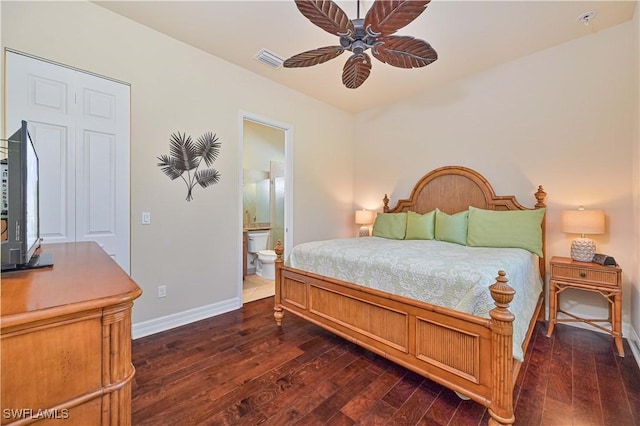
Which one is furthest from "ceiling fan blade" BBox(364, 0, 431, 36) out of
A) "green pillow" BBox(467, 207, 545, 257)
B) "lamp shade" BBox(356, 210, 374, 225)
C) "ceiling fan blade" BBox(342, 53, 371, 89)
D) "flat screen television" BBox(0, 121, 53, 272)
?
"lamp shade" BBox(356, 210, 374, 225)

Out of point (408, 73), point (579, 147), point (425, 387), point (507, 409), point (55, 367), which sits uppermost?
point (408, 73)

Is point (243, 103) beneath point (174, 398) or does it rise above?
above

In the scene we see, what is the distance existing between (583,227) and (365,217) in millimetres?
2501

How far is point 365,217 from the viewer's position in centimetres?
438

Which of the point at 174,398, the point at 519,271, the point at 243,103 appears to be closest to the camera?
the point at 174,398

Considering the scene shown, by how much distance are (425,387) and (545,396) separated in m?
0.71

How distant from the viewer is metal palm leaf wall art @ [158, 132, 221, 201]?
2766 millimetres

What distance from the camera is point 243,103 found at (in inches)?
131

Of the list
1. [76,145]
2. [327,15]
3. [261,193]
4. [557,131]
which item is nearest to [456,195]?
[557,131]

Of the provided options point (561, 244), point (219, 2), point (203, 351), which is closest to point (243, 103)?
point (219, 2)

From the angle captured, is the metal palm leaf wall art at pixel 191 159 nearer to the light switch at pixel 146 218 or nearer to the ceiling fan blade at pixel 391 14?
the light switch at pixel 146 218

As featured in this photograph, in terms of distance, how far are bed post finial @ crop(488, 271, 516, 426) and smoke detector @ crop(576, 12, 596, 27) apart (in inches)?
103

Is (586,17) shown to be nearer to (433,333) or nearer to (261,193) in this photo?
(433,333)

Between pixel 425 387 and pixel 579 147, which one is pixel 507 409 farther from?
pixel 579 147
